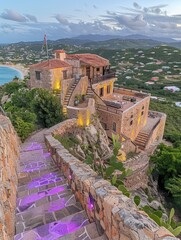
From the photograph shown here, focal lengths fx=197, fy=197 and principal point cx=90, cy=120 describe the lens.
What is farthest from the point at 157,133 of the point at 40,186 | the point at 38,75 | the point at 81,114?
the point at 40,186

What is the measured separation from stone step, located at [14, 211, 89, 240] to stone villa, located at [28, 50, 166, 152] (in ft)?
33.9

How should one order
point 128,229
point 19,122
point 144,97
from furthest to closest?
point 144,97 < point 19,122 < point 128,229

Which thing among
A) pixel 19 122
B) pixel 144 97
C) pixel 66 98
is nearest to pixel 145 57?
pixel 144 97

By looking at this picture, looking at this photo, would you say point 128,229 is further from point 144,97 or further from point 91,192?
point 144,97

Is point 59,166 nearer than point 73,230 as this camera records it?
No

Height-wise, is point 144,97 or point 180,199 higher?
point 144,97

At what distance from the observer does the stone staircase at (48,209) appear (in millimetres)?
3773

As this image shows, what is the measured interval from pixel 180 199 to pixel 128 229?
12405mm

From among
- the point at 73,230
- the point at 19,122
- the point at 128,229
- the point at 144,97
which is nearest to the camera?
the point at 128,229

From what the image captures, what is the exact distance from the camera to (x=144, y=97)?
22.7 meters

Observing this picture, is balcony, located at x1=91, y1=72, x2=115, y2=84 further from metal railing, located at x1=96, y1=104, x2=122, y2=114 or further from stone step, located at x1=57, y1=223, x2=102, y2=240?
stone step, located at x1=57, y1=223, x2=102, y2=240

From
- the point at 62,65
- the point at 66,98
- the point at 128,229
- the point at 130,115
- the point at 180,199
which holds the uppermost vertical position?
the point at 62,65

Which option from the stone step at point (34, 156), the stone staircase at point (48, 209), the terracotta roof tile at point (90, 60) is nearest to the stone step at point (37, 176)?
the stone staircase at point (48, 209)

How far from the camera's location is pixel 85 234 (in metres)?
3.73
